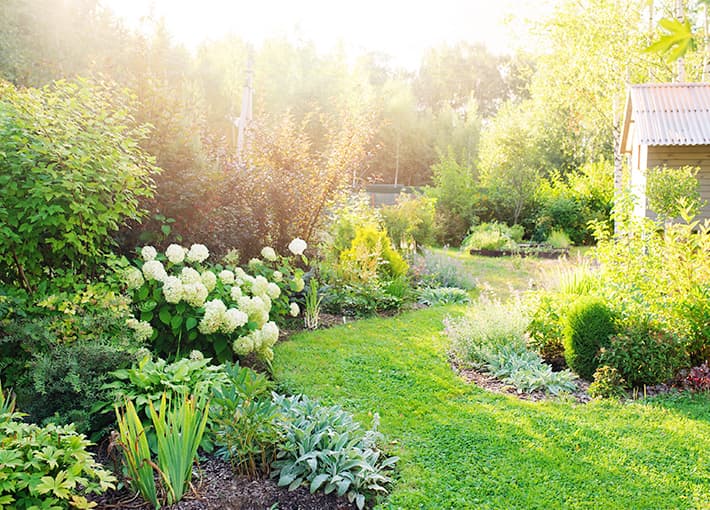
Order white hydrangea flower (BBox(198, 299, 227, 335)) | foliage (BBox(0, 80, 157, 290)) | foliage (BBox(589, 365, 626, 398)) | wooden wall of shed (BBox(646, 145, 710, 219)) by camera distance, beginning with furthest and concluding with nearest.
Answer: wooden wall of shed (BBox(646, 145, 710, 219))
foliage (BBox(589, 365, 626, 398))
white hydrangea flower (BBox(198, 299, 227, 335))
foliage (BBox(0, 80, 157, 290))

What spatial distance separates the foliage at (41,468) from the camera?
2.09m

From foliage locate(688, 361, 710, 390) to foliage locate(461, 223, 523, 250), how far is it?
8.45 meters

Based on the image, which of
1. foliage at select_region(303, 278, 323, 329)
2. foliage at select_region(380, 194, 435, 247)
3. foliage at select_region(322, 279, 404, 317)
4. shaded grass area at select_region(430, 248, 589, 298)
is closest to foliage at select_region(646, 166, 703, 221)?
shaded grass area at select_region(430, 248, 589, 298)

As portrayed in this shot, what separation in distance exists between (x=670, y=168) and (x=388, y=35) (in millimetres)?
24298

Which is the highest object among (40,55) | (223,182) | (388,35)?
(388,35)

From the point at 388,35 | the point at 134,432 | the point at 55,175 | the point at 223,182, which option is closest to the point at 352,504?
the point at 134,432

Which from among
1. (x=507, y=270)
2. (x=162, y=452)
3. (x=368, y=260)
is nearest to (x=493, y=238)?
(x=507, y=270)

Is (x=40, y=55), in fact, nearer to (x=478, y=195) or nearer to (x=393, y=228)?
(x=393, y=228)

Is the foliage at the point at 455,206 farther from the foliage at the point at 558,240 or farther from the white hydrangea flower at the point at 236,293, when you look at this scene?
the white hydrangea flower at the point at 236,293

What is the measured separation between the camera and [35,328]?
11.0 feet

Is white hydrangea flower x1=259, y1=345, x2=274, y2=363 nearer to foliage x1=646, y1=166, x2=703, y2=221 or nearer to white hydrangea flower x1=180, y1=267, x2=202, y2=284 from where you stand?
white hydrangea flower x1=180, y1=267, x2=202, y2=284

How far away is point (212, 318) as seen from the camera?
13.0ft

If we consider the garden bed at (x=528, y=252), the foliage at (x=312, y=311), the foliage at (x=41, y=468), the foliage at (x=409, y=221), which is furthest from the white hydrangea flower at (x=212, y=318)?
the garden bed at (x=528, y=252)

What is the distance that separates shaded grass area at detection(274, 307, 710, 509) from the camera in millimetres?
2957
